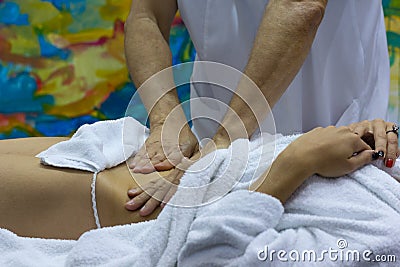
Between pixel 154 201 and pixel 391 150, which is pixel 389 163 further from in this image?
pixel 154 201

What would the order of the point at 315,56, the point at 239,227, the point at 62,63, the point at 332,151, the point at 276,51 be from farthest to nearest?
1. the point at 62,63
2. the point at 315,56
3. the point at 276,51
4. the point at 332,151
5. the point at 239,227

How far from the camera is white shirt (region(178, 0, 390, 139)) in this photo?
1.53 m

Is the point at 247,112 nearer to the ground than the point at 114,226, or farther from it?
farther from it

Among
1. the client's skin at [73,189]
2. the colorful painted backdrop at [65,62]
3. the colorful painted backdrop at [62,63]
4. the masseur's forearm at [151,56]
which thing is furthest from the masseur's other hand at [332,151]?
the colorful painted backdrop at [62,63]

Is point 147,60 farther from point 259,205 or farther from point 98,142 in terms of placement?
point 259,205

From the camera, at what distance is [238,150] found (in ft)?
3.98

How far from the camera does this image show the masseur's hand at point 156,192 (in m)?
1.23

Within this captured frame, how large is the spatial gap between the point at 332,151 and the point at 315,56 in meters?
0.44

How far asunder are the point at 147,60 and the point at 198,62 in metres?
0.15

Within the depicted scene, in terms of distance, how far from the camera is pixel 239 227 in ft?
3.46

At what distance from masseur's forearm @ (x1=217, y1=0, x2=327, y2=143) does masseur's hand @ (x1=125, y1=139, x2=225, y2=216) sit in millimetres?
113

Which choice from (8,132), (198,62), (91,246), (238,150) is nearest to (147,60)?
(198,62)

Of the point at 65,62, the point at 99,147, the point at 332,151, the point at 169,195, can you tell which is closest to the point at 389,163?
the point at 332,151

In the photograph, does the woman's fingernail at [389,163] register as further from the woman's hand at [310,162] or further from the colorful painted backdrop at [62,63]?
the colorful painted backdrop at [62,63]
